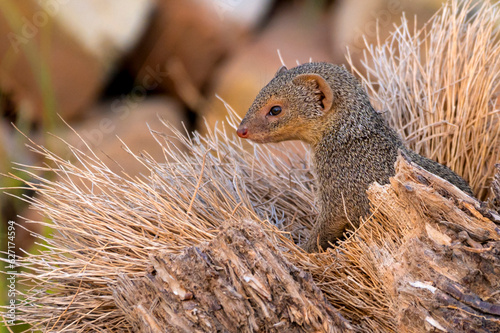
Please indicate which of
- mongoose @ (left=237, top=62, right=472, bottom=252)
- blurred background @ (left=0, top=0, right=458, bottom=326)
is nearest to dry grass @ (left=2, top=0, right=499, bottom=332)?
mongoose @ (left=237, top=62, right=472, bottom=252)

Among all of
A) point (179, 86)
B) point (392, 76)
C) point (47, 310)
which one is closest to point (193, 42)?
point (179, 86)

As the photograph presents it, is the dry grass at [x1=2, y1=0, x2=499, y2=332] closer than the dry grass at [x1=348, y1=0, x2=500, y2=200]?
Yes

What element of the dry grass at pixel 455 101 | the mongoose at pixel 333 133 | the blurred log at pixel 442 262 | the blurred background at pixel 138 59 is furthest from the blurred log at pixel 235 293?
the blurred background at pixel 138 59

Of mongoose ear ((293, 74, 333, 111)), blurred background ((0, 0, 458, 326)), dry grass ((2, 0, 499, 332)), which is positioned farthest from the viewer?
blurred background ((0, 0, 458, 326))

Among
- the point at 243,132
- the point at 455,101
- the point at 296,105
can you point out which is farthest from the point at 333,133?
the point at 455,101

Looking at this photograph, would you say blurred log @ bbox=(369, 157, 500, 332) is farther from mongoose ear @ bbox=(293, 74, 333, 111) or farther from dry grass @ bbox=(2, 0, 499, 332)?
mongoose ear @ bbox=(293, 74, 333, 111)

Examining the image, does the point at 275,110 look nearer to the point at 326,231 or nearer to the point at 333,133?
the point at 333,133

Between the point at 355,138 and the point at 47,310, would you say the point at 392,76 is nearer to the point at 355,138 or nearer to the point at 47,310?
the point at 355,138
